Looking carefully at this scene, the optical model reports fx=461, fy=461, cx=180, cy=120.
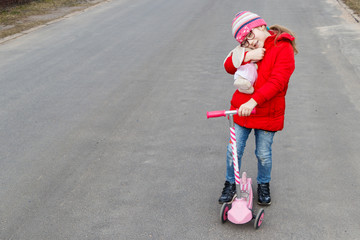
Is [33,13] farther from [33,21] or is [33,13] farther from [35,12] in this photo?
[33,21]

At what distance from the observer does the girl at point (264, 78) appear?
128 inches

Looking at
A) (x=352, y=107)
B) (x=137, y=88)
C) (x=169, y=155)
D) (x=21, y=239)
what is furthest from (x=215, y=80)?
(x=21, y=239)

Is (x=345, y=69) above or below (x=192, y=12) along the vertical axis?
above

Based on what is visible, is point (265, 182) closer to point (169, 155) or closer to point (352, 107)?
point (169, 155)

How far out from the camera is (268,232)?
3.49 metres

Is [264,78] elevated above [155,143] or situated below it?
above

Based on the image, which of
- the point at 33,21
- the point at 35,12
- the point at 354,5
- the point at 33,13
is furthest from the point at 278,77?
the point at 35,12

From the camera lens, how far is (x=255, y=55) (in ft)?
10.8

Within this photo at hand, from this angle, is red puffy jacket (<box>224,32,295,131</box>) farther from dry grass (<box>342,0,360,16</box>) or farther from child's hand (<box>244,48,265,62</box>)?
dry grass (<box>342,0,360,16</box>)

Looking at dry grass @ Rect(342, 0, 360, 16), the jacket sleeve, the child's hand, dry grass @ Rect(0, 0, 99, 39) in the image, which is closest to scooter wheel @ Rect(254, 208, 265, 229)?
the jacket sleeve

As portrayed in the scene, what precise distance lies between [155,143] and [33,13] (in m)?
11.9

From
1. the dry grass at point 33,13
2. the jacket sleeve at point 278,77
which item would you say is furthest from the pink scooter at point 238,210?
the dry grass at point 33,13

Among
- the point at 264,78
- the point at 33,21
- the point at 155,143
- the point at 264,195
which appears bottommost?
the point at 33,21

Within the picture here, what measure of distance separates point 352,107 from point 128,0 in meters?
14.3
